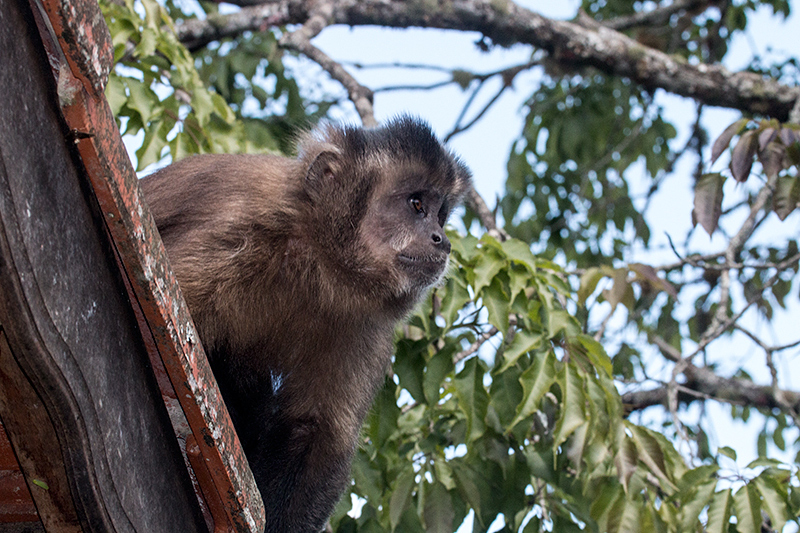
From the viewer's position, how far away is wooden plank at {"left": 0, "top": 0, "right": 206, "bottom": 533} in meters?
1.33

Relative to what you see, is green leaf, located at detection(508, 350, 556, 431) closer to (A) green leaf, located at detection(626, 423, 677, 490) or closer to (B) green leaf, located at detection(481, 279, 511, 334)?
(B) green leaf, located at detection(481, 279, 511, 334)

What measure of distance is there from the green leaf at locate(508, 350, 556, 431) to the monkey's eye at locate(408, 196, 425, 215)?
639 mm

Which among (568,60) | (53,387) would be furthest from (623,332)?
(53,387)

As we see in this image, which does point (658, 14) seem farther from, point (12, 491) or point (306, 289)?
point (12, 491)

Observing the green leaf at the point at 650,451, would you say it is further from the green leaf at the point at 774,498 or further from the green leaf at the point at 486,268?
the green leaf at the point at 486,268

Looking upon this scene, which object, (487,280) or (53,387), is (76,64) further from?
(487,280)

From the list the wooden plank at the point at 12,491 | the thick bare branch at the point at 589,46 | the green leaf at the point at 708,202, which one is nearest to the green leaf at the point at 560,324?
the green leaf at the point at 708,202

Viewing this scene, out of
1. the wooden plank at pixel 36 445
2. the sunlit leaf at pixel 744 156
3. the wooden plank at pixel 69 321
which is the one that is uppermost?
the sunlit leaf at pixel 744 156

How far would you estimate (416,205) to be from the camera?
9.71 feet

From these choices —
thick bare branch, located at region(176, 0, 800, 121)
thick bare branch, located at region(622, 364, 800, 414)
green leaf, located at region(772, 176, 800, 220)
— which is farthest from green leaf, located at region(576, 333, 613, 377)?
thick bare branch, located at region(176, 0, 800, 121)

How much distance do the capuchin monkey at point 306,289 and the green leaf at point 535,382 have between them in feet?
1.46

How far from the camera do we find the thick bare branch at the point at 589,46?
5.21 m

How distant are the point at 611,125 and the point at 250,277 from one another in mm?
4915

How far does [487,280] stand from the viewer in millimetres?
2922
